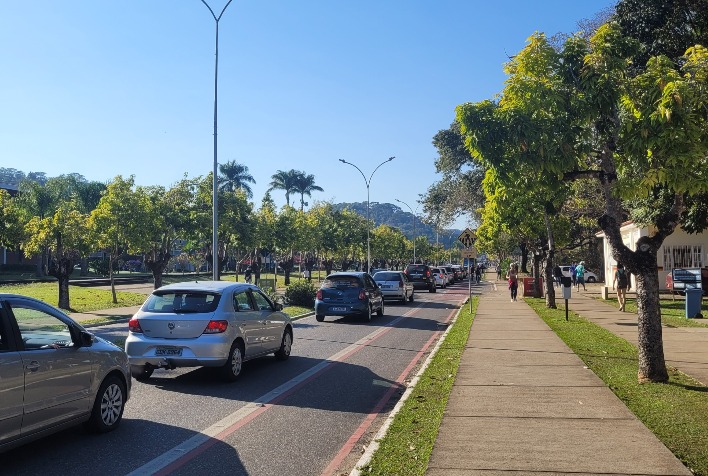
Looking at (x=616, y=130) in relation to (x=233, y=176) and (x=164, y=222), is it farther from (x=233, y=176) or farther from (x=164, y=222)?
(x=233, y=176)

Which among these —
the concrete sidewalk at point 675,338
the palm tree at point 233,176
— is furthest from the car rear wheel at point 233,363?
the palm tree at point 233,176

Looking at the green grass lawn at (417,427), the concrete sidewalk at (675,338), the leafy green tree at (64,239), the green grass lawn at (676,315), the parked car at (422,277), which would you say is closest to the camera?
the green grass lawn at (417,427)

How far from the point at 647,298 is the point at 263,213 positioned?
37752 millimetres

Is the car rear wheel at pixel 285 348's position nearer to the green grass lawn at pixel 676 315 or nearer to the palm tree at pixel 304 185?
the green grass lawn at pixel 676 315

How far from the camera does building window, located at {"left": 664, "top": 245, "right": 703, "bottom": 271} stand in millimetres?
32031

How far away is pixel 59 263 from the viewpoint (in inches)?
941

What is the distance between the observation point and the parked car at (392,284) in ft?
95.9

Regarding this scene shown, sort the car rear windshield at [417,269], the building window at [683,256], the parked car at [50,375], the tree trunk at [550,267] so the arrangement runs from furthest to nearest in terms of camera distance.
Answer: the car rear windshield at [417,269], the building window at [683,256], the tree trunk at [550,267], the parked car at [50,375]

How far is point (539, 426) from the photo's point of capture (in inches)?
269

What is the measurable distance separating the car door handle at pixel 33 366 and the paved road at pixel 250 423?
87 cm

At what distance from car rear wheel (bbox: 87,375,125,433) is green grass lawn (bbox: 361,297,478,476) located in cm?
297

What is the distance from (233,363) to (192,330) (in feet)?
2.90

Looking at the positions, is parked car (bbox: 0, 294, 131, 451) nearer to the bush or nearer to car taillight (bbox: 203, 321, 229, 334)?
car taillight (bbox: 203, 321, 229, 334)

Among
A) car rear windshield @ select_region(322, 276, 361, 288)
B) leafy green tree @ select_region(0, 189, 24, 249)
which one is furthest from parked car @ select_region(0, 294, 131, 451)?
leafy green tree @ select_region(0, 189, 24, 249)
